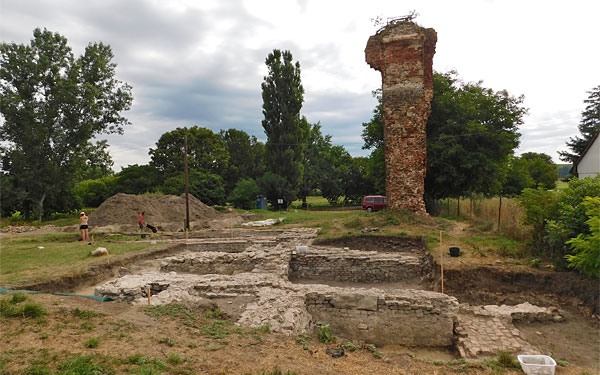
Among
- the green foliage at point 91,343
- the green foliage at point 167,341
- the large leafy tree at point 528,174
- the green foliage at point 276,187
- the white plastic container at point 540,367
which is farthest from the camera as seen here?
the green foliage at point 276,187

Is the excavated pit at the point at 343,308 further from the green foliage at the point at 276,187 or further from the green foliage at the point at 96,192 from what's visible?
the green foliage at the point at 96,192

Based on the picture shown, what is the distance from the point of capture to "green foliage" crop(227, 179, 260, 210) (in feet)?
120

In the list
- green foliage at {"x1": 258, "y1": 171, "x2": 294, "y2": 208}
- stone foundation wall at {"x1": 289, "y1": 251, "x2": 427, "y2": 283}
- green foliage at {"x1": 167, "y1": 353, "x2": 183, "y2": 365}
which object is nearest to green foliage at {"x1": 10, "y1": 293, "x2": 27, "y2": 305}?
green foliage at {"x1": 167, "y1": 353, "x2": 183, "y2": 365}

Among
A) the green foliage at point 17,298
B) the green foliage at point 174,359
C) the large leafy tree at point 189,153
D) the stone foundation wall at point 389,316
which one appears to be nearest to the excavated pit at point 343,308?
the stone foundation wall at point 389,316

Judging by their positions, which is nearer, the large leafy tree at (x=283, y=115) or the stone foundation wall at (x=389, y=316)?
the stone foundation wall at (x=389, y=316)

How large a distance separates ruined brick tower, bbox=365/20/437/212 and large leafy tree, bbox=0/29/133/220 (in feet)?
83.9

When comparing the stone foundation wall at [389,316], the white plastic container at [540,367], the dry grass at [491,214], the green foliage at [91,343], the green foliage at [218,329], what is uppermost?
the dry grass at [491,214]

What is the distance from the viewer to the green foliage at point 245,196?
36469mm

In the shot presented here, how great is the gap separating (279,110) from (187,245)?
24.2 meters

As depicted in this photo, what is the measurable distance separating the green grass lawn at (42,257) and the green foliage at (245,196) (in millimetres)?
18538

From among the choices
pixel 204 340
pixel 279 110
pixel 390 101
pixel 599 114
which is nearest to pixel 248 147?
pixel 279 110

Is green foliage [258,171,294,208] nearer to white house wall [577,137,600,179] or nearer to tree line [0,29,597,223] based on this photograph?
tree line [0,29,597,223]

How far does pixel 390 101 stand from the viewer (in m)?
18.0

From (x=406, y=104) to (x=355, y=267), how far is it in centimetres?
1035
